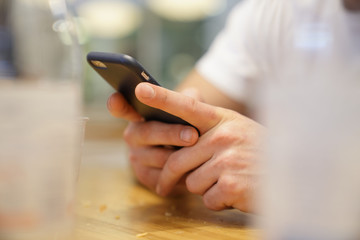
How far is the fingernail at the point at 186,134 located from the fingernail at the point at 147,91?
0.09 metres

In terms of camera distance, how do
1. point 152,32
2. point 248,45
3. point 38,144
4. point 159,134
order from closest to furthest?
point 38,144 < point 159,134 < point 248,45 < point 152,32

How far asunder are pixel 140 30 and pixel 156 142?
3.59 meters

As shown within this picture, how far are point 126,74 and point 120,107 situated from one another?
0.13 m

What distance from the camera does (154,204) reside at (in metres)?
0.66

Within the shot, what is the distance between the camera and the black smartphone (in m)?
0.51

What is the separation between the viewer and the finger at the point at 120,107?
2.10 ft

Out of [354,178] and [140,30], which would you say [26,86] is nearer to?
[354,178]

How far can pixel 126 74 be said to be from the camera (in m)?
0.53

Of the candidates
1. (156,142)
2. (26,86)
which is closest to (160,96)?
(156,142)

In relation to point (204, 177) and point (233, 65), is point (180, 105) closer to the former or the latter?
point (204, 177)

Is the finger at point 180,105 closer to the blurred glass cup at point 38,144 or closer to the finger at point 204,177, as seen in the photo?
the finger at point 204,177

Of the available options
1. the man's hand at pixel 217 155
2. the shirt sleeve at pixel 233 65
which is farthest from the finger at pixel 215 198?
the shirt sleeve at pixel 233 65

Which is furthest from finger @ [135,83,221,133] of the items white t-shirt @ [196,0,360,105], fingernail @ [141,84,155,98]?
white t-shirt @ [196,0,360,105]

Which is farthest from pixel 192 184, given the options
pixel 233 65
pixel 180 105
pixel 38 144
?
pixel 233 65
